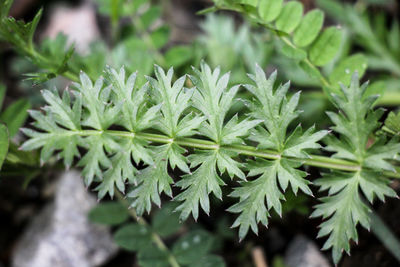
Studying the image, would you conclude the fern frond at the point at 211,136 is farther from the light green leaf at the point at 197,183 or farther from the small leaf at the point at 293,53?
the small leaf at the point at 293,53

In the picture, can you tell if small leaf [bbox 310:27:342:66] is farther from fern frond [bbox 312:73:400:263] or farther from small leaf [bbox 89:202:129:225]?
small leaf [bbox 89:202:129:225]

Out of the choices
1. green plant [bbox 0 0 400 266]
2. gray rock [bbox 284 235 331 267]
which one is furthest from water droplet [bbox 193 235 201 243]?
green plant [bbox 0 0 400 266]

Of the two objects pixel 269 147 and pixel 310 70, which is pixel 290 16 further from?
pixel 269 147

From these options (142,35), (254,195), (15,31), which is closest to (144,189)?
(254,195)

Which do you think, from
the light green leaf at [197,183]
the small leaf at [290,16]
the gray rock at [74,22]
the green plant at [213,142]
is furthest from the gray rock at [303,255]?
the gray rock at [74,22]

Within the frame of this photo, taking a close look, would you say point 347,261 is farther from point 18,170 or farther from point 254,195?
point 18,170

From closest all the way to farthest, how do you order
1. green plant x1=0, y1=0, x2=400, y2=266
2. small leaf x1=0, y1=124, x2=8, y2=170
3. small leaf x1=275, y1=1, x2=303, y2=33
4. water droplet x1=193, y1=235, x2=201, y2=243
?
green plant x1=0, y1=0, x2=400, y2=266 < small leaf x1=0, y1=124, x2=8, y2=170 < small leaf x1=275, y1=1, x2=303, y2=33 < water droplet x1=193, y1=235, x2=201, y2=243
